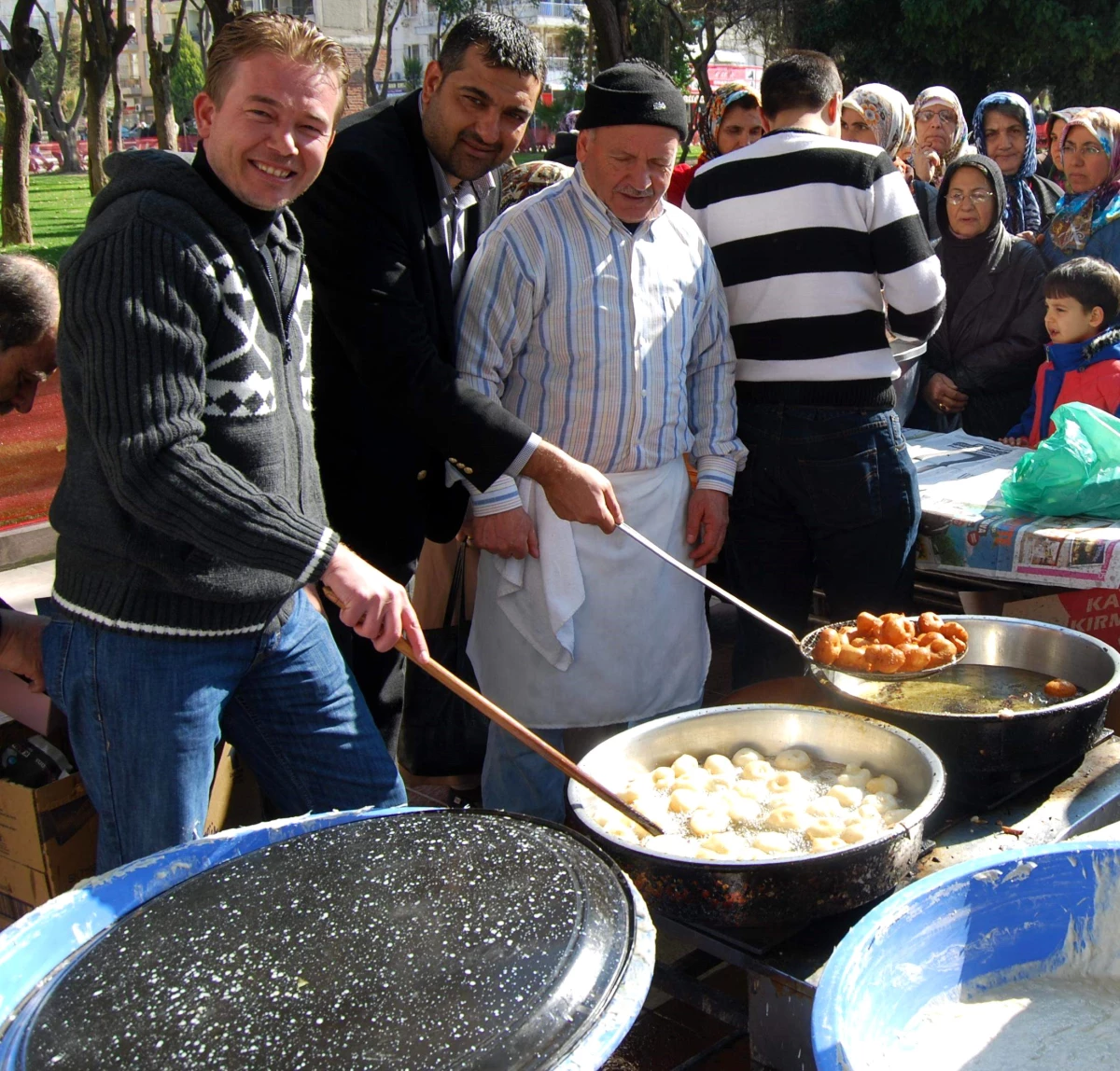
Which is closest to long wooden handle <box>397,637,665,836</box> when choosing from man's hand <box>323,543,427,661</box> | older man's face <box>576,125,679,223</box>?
man's hand <box>323,543,427,661</box>

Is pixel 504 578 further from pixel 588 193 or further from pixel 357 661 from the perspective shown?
pixel 588 193

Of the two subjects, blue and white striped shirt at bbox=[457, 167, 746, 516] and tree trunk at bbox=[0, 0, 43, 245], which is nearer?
blue and white striped shirt at bbox=[457, 167, 746, 516]

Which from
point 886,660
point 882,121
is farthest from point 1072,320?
point 886,660

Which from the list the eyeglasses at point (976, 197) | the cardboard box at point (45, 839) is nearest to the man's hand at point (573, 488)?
the cardboard box at point (45, 839)

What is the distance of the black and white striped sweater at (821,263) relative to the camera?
9.05 feet

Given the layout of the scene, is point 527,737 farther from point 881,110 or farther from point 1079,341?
point 881,110

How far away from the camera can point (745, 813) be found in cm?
181

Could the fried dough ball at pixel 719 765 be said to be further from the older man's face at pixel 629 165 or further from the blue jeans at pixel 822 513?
the older man's face at pixel 629 165

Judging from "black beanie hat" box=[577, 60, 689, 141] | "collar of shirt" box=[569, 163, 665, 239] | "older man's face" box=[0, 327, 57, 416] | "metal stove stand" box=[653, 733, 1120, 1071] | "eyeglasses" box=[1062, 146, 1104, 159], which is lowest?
"metal stove stand" box=[653, 733, 1120, 1071]

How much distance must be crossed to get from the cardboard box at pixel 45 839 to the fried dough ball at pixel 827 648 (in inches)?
58.0

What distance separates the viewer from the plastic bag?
283 centimetres

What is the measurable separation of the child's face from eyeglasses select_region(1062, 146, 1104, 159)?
1.13 meters

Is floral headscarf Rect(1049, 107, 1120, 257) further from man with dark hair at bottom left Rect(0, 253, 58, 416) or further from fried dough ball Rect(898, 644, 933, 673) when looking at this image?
man with dark hair at bottom left Rect(0, 253, 58, 416)

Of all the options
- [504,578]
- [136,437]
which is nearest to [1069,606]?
[504,578]
